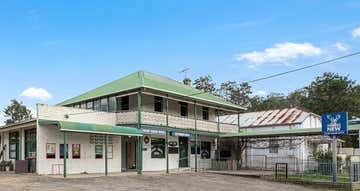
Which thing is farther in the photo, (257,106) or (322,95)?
(257,106)

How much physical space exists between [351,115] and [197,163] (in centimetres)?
2939

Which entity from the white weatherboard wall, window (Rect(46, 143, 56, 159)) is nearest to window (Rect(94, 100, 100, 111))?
the white weatherboard wall

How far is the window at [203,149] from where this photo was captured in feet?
105

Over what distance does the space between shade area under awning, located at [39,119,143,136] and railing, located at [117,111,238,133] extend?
1.31 meters

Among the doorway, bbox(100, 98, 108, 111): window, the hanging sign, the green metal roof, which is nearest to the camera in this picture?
the green metal roof

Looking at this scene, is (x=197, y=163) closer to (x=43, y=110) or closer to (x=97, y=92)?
(x=97, y=92)

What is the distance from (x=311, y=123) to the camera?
36312 millimetres

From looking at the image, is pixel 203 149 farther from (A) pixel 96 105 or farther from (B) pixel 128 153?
(A) pixel 96 105

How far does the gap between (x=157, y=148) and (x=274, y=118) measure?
1301 centimetres

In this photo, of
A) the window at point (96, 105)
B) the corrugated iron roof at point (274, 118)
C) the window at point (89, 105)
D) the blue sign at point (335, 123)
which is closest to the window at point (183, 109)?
the window at point (96, 105)

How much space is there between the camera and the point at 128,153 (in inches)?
1086


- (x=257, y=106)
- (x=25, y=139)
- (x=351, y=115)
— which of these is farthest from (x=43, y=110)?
(x=257, y=106)

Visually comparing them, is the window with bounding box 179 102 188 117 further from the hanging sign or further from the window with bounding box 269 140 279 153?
the window with bounding box 269 140 279 153

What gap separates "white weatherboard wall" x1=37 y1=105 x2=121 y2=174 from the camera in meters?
Result: 22.2
